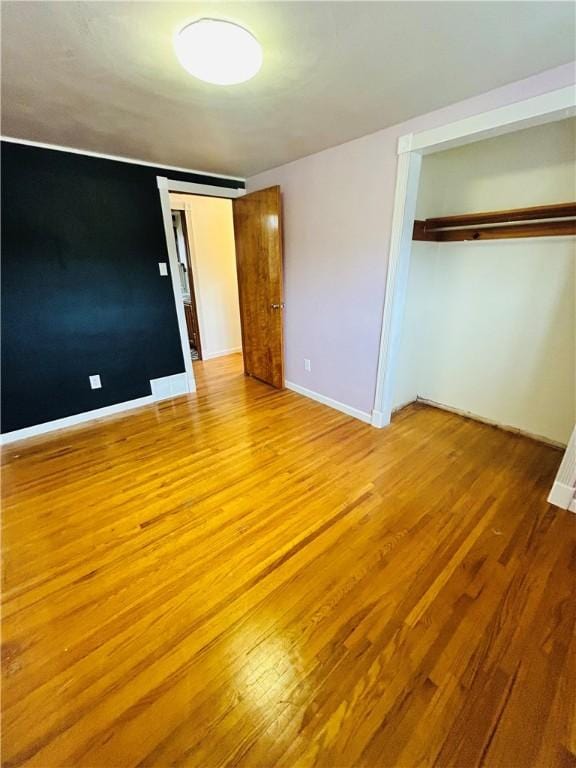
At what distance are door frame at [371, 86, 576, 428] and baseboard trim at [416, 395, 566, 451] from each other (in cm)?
65

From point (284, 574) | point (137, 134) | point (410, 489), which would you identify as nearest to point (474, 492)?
point (410, 489)

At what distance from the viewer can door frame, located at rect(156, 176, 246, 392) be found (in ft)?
9.81

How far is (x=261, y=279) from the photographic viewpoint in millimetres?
3385

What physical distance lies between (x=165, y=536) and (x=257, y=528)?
0.50 m

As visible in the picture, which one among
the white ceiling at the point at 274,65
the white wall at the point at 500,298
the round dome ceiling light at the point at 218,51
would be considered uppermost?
the white ceiling at the point at 274,65

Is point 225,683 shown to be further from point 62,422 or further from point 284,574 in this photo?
point 62,422

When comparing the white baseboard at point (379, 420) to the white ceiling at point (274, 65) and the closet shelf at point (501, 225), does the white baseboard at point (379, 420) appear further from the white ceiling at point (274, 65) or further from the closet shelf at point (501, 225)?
the white ceiling at point (274, 65)

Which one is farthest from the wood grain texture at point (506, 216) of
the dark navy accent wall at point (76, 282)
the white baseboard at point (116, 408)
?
the white baseboard at point (116, 408)

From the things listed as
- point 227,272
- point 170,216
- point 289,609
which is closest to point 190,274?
point 227,272

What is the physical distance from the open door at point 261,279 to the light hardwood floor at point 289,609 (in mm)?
1517

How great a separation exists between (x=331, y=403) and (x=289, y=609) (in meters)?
2.02

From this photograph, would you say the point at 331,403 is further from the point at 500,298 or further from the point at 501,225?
the point at 501,225

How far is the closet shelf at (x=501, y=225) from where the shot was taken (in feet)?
6.89

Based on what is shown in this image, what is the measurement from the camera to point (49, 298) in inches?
102
